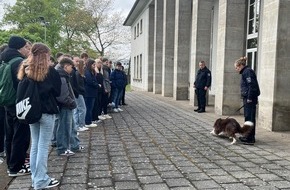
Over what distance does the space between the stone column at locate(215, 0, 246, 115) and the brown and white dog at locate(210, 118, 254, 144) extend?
4.33 metres

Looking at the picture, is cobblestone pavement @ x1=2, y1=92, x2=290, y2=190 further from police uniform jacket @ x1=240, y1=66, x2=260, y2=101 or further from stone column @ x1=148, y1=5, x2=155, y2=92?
stone column @ x1=148, y1=5, x2=155, y2=92

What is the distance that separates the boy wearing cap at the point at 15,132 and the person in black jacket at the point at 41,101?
68 cm

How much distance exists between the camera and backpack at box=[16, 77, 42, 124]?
4.46 m

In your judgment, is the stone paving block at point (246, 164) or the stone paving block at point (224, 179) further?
the stone paving block at point (246, 164)

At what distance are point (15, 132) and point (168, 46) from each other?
1699 cm

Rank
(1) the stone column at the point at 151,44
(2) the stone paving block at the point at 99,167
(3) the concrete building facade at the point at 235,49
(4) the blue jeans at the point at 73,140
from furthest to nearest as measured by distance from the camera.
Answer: (1) the stone column at the point at 151,44, (3) the concrete building facade at the point at 235,49, (4) the blue jeans at the point at 73,140, (2) the stone paving block at the point at 99,167

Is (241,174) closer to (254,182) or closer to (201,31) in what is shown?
(254,182)

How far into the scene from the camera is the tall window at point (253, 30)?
42.7ft

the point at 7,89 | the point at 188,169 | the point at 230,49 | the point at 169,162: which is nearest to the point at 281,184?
the point at 188,169

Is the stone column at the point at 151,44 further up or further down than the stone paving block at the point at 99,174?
further up

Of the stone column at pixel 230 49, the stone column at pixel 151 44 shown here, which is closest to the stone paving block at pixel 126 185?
the stone column at pixel 230 49

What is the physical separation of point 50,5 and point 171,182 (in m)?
49.8

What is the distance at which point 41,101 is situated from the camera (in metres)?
4.61

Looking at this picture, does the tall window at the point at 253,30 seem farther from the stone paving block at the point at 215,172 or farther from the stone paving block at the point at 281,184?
the stone paving block at the point at 281,184
